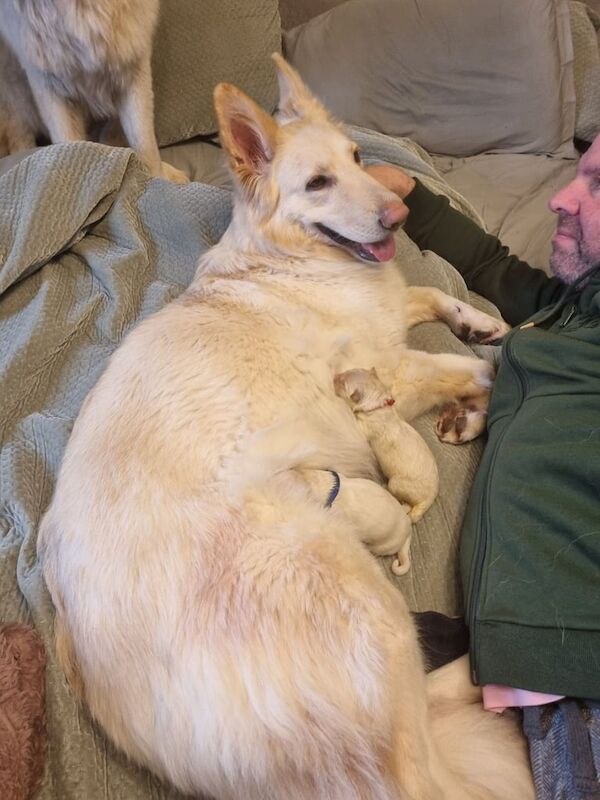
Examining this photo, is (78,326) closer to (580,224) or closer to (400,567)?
(400,567)

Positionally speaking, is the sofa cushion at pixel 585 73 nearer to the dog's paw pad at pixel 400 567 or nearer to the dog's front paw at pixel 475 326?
the dog's front paw at pixel 475 326

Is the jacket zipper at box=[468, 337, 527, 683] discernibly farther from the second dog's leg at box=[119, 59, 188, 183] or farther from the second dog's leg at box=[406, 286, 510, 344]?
the second dog's leg at box=[119, 59, 188, 183]

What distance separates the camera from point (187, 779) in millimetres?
974

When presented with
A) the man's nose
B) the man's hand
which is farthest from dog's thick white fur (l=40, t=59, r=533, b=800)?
the man's nose

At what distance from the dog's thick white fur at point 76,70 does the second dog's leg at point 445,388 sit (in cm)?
141

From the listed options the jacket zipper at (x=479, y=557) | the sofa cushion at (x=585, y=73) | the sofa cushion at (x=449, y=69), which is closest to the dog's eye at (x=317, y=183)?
the jacket zipper at (x=479, y=557)

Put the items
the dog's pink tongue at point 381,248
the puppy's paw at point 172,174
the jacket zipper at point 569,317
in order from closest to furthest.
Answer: the jacket zipper at point 569,317
the dog's pink tongue at point 381,248
the puppy's paw at point 172,174

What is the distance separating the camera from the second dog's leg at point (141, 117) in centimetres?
229

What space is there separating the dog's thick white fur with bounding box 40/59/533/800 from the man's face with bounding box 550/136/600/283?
0.70 meters

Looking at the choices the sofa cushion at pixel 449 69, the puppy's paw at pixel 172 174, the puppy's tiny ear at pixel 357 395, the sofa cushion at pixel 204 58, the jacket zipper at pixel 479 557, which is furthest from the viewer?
the sofa cushion at pixel 449 69

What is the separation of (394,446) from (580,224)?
92 centimetres

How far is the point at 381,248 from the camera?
1716 mm

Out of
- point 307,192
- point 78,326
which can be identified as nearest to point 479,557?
point 307,192

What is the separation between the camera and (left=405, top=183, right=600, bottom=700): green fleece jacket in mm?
1090
